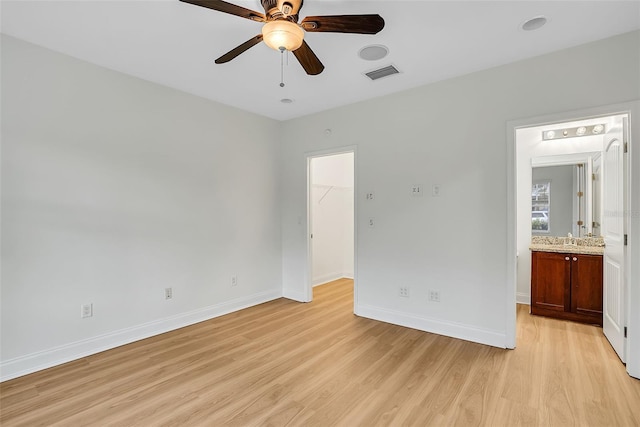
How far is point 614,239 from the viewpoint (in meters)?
2.85

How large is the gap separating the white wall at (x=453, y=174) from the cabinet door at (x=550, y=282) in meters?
1.28

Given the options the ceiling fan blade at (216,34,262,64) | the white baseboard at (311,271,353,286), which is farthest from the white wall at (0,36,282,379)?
the ceiling fan blade at (216,34,262,64)

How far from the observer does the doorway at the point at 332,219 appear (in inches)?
217

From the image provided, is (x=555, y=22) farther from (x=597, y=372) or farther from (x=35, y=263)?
(x=35, y=263)

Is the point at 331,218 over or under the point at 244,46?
under

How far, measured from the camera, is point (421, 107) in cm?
344

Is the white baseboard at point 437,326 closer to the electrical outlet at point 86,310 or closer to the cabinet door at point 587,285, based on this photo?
the cabinet door at point 587,285

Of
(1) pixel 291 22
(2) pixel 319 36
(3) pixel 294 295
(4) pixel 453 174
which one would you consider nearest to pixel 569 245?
(4) pixel 453 174

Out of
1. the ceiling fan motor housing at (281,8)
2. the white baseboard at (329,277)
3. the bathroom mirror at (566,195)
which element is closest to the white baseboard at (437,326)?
the white baseboard at (329,277)

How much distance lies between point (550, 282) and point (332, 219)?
3.34 metres

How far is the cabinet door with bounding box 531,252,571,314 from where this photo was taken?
12.2 feet

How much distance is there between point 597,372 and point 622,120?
202 cm

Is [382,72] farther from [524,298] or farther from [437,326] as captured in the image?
[524,298]

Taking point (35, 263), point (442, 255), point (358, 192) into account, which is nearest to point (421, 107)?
point (358, 192)
